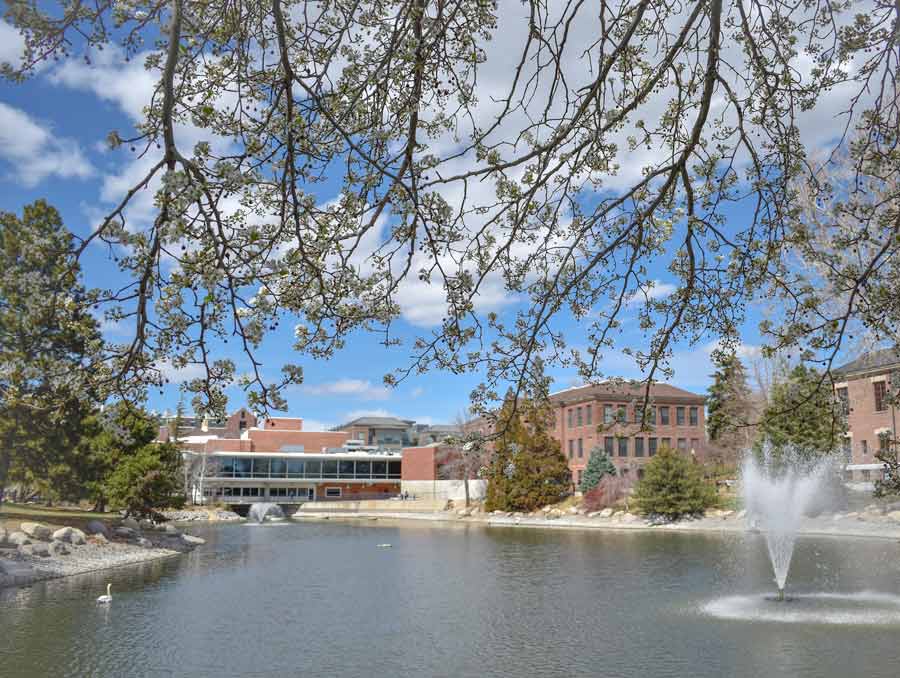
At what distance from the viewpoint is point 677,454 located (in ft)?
136

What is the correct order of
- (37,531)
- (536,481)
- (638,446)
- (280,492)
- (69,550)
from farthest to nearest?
(280,492), (638,446), (536,481), (37,531), (69,550)

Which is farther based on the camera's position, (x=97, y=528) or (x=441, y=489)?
(x=441, y=489)

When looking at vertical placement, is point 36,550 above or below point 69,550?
above

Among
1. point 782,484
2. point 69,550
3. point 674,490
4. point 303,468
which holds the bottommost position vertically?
point 69,550

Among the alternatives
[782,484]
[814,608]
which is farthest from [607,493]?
[814,608]

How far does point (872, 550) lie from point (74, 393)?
27500 mm

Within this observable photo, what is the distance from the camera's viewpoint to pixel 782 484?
3183cm

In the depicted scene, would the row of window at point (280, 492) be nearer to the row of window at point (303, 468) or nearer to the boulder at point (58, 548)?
the row of window at point (303, 468)

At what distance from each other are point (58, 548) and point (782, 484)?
2689cm

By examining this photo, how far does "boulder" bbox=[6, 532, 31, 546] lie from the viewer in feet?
73.2

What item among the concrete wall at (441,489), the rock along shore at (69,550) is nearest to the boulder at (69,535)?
the rock along shore at (69,550)

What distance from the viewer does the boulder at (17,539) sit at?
73.2 feet

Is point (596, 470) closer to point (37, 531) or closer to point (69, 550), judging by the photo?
point (69, 550)

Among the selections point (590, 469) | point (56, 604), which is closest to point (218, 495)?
point (590, 469)
